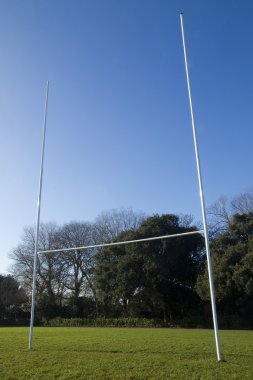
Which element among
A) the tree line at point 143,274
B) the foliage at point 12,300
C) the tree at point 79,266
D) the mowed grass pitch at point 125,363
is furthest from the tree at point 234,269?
the foliage at point 12,300

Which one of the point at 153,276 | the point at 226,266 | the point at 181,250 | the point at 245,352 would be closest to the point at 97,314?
the point at 153,276

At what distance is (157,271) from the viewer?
27.2 meters

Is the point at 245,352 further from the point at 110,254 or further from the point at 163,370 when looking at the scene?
the point at 110,254

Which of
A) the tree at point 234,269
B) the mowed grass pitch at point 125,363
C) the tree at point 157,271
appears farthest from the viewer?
the tree at point 157,271

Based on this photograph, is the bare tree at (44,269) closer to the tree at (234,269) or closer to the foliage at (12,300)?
the foliage at (12,300)

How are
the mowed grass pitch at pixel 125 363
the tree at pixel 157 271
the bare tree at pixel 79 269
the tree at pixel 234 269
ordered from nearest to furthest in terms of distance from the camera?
1. the mowed grass pitch at pixel 125 363
2. the tree at pixel 234 269
3. the tree at pixel 157 271
4. the bare tree at pixel 79 269

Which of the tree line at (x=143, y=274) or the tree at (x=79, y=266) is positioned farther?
the tree at (x=79, y=266)

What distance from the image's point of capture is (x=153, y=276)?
89.8 feet

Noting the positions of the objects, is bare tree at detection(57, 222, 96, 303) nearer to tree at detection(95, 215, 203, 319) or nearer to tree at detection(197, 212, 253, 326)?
tree at detection(95, 215, 203, 319)

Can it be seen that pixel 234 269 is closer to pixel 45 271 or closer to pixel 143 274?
pixel 143 274

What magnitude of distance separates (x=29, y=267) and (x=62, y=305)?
5.13 m

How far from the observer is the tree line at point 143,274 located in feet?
76.5

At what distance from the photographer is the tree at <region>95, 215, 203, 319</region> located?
90.0 feet

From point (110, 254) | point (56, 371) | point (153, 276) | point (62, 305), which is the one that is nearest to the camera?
point (56, 371)
